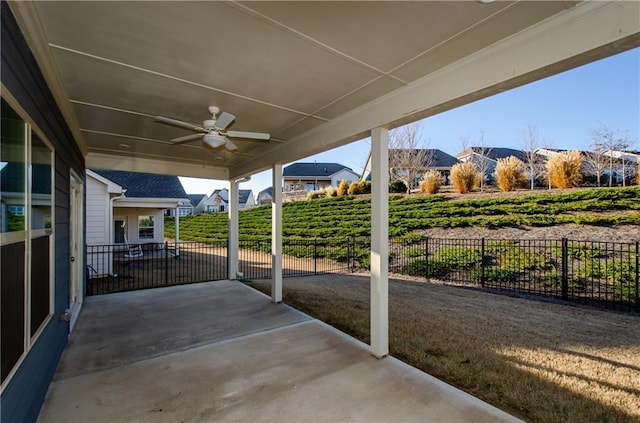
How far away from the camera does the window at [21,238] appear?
154 centimetres

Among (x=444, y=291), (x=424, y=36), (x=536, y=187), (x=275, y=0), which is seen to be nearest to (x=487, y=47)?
(x=424, y=36)

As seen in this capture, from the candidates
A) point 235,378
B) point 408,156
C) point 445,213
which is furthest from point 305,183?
point 235,378

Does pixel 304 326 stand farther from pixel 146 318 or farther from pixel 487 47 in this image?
→ pixel 487 47

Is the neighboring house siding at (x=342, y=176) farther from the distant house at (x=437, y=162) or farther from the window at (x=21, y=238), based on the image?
the window at (x=21, y=238)

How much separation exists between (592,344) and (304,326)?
3.61 m

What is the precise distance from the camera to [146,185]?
12.1 m

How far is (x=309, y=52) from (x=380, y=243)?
6.63ft

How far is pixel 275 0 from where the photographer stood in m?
1.69

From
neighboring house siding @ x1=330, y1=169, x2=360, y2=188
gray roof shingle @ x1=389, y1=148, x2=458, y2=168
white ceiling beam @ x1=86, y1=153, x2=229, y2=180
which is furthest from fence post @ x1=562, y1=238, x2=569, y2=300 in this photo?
neighboring house siding @ x1=330, y1=169, x2=360, y2=188

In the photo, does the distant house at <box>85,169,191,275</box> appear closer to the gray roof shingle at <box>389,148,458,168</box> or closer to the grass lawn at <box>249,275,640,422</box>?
the grass lawn at <box>249,275,640,422</box>

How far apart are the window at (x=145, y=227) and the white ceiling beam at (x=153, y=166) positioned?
745 cm

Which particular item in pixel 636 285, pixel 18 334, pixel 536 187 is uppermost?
pixel 536 187

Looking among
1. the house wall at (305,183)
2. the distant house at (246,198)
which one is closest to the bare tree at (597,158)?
the house wall at (305,183)

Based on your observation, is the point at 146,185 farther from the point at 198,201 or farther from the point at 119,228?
the point at 198,201
